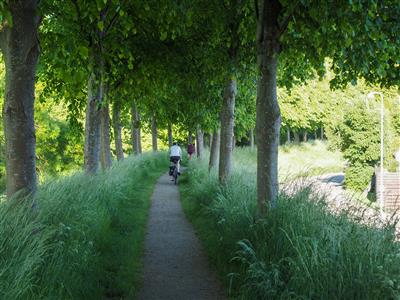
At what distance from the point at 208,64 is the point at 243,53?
0.94 metres

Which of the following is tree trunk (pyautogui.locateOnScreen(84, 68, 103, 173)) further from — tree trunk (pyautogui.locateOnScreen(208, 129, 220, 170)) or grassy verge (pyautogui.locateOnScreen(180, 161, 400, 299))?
tree trunk (pyautogui.locateOnScreen(208, 129, 220, 170))

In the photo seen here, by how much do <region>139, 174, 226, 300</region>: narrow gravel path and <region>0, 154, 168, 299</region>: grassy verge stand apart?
0.25 metres

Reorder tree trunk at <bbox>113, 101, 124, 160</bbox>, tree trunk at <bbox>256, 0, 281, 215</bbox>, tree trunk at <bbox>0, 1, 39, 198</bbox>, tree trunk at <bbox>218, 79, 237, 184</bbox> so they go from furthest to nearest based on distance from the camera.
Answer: tree trunk at <bbox>113, 101, 124, 160</bbox> < tree trunk at <bbox>218, 79, 237, 184</bbox> < tree trunk at <bbox>256, 0, 281, 215</bbox> < tree trunk at <bbox>0, 1, 39, 198</bbox>

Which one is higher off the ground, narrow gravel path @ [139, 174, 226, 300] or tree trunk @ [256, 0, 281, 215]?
tree trunk @ [256, 0, 281, 215]

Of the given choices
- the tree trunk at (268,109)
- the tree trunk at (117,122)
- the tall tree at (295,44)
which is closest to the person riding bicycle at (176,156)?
the tree trunk at (117,122)

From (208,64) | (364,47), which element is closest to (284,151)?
(208,64)

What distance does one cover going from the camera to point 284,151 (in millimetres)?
42406

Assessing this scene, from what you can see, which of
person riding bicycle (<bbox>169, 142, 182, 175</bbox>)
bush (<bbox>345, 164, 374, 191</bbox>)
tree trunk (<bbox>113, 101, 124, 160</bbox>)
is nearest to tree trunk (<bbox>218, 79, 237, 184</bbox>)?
tree trunk (<bbox>113, 101, 124, 160</bbox>)

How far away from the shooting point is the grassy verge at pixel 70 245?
14.4 ft

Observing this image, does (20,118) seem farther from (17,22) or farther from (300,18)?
(300,18)

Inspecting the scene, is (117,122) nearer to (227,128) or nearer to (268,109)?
(227,128)

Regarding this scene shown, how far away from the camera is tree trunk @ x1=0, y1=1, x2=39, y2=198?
5637 mm

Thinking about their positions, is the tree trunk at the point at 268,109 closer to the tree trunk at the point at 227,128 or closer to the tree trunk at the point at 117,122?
the tree trunk at the point at 227,128

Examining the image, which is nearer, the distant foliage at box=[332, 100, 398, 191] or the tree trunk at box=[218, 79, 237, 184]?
the tree trunk at box=[218, 79, 237, 184]
